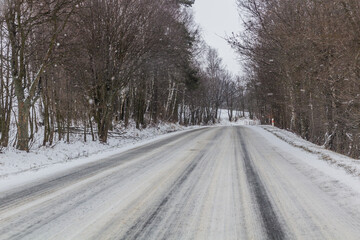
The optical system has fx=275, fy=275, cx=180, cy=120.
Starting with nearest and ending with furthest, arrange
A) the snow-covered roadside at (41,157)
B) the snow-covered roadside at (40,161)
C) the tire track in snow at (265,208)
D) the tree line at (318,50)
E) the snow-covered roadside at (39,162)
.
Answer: the tire track in snow at (265,208) < the snow-covered roadside at (39,162) < the snow-covered roadside at (40,161) < the snow-covered roadside at (41,157) < the tree line at (318,50)

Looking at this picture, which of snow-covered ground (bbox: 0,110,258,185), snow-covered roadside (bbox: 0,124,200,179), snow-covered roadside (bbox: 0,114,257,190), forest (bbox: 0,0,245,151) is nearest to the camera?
snow-covered roadside (bbox: 0,114,257,190)

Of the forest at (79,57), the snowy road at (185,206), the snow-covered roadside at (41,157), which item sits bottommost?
the snow-covered roadside at (41,157)

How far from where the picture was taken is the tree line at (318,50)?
8102 millimetres

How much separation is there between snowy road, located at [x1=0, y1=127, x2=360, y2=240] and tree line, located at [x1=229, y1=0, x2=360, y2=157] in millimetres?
4317

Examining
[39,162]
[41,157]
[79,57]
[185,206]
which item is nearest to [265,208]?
[185,206]

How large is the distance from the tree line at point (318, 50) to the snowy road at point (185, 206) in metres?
4.32

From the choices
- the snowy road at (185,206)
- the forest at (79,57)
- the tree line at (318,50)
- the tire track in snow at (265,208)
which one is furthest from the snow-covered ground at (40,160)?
the tree line at (318,50)

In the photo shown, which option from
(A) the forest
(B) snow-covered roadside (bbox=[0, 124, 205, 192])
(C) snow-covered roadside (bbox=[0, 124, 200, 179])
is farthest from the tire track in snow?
(A) the forest

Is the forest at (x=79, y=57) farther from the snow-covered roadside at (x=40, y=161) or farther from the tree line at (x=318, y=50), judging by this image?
the tree line at (x=318, y=50)

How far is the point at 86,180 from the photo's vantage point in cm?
566

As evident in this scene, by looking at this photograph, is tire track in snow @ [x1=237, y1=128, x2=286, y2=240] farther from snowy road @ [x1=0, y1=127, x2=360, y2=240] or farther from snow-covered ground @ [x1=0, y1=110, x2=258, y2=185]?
snow-covered ground @ [x1=0, y1=110, x2=258, y2=185]

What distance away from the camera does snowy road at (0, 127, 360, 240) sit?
300 cm

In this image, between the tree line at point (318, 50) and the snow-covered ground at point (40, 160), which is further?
the tree line at point (318, 50)

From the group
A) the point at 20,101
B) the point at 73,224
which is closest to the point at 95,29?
the point at 20,101
